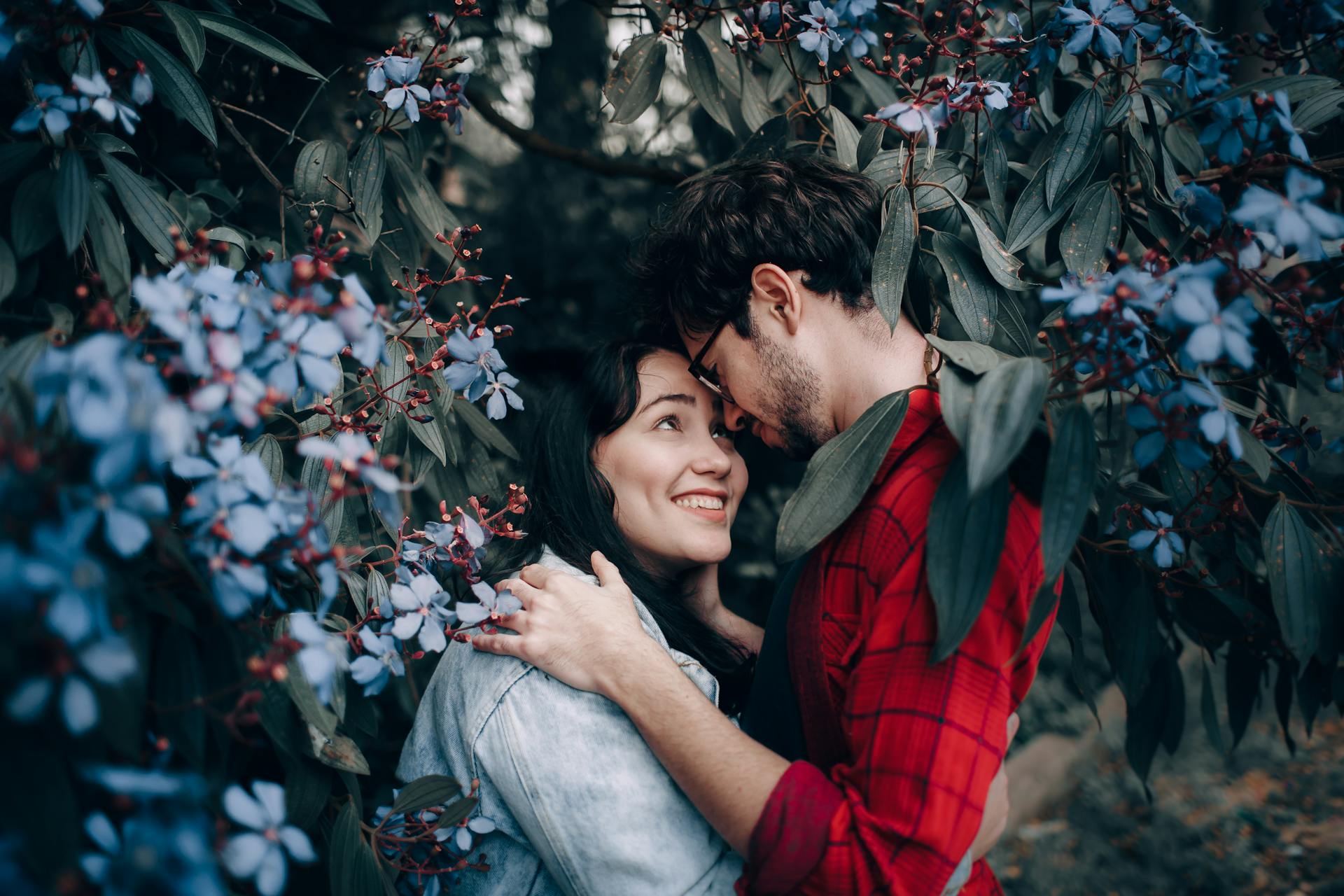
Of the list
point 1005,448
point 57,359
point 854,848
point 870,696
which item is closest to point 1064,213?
point 1005,448

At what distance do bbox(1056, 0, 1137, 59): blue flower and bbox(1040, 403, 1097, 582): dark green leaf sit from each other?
0.65 m

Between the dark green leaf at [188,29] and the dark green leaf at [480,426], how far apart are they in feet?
2.08

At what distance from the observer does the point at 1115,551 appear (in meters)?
1.28

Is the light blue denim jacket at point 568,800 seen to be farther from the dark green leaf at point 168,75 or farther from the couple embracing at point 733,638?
the dark green leaf at point 168,75

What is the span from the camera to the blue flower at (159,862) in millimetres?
561

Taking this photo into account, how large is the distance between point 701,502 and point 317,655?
101 centimetres

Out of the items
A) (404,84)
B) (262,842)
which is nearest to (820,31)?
(404,84)

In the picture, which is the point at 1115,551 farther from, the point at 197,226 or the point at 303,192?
the point at 197,226

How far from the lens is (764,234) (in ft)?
4.87

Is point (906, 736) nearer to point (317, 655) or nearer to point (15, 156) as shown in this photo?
point (317, 655)

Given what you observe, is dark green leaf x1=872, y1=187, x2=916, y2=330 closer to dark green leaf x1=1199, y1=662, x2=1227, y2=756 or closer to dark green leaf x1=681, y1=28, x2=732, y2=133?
dark green leaf x1=681, y1=28, x2=732, y2=133

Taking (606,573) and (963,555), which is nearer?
(963,555)

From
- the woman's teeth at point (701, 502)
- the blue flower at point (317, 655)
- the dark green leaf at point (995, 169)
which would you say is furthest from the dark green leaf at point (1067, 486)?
the woman's teeth at point (701, 502)

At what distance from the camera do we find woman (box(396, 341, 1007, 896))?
1137mm
